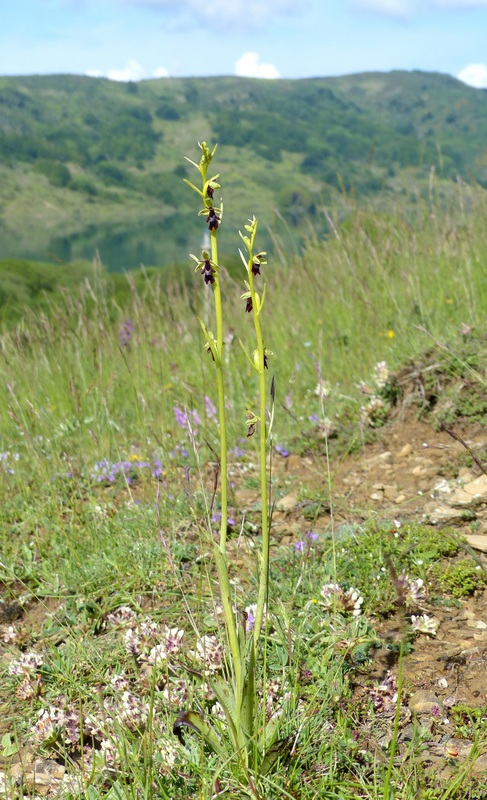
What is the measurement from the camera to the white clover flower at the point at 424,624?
85.9 inches

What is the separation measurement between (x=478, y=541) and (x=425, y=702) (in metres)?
0.81

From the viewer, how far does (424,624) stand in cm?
219

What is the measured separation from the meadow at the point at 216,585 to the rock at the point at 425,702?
68mm

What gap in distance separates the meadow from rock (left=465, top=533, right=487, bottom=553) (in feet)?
0.28

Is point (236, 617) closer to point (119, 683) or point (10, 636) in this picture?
point (119, 683)

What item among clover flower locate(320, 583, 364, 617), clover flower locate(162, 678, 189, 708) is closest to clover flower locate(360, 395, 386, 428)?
clover flower locate(320, 583, 364, 617)

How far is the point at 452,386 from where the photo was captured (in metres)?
3.71

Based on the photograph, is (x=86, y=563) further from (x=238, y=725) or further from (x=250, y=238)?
(x=250, y=238)

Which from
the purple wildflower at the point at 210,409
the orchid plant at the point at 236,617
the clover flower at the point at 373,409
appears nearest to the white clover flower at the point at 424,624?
the orchid plant at the point at 236,617

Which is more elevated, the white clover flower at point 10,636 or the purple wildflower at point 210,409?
the purple wildflower at point 210,409

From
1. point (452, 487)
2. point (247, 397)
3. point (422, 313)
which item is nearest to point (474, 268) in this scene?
point (422, 313)

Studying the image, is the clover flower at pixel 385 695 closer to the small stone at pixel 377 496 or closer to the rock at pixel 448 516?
the rock at pixel 448 516

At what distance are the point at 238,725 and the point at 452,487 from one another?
1.76 meters

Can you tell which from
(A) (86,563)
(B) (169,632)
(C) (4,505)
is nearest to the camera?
(B) (169,632)
